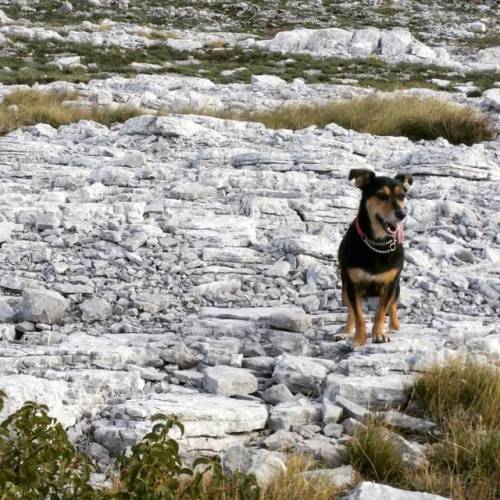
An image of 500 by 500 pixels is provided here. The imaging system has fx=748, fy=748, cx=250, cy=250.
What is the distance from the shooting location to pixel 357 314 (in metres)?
5.85

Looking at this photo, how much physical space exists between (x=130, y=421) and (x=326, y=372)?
5.09 ft

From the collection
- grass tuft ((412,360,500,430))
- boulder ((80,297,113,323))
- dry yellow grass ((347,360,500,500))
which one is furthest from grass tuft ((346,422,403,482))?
boulder ((80,297,113,323))

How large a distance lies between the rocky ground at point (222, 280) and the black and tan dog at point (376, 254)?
0.26 metres

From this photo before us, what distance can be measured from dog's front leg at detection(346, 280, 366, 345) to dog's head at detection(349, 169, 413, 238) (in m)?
0.49

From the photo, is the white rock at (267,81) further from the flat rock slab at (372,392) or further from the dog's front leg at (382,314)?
the flat rock slab at (372,392)

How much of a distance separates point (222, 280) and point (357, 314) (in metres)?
2.00

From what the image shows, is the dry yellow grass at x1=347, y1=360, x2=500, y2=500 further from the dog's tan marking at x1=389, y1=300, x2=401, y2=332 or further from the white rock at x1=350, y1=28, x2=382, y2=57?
the white rock at x1=350, y1=28, x2=382, y2=57

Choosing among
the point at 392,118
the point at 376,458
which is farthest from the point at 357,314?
the point at 392,118

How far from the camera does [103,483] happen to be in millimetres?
3678

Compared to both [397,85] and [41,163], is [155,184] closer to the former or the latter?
[41,163]

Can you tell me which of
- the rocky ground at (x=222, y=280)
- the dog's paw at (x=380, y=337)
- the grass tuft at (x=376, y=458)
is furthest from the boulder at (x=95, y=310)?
the grass tuft at (x=376, y=458)

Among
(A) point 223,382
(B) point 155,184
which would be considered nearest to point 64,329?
(A) point 223,382

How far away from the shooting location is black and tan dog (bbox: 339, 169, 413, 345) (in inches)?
232

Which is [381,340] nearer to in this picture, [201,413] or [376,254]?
[376,254]
